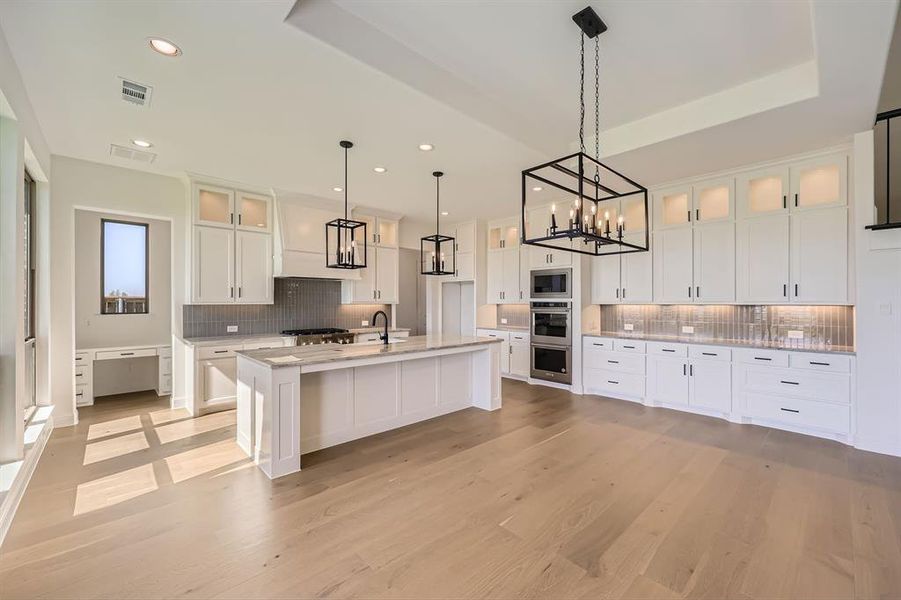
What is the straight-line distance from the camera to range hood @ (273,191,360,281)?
18.1ft

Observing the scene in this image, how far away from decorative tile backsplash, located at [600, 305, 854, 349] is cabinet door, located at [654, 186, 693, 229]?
1.11 m

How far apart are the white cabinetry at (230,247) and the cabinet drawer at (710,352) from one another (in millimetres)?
5483

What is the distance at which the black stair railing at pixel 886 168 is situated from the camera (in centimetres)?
367

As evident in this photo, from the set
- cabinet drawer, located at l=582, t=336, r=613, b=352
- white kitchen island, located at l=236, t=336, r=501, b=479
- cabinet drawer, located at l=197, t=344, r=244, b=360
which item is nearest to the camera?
white kitchen island, located at l=236, t=336, r=501, b=479

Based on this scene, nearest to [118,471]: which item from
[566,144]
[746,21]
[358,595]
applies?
[358,595]

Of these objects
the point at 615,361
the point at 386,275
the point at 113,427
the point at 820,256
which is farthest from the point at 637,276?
the point at 113,427

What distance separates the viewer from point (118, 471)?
3.10 metres

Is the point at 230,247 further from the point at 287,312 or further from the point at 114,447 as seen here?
the point at 114,447

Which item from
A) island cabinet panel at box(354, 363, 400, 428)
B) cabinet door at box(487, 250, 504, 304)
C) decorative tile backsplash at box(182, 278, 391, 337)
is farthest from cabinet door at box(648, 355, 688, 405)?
decorative tile backsplash at box(182, 278, 391, 337)

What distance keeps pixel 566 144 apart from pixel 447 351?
2.45m

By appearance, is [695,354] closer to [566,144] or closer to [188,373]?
[566,144]

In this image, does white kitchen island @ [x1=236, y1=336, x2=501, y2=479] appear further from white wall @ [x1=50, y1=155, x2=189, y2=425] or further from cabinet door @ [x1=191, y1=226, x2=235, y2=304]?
white wall @ [x1=50, y1=155, x2=189, y2=425]

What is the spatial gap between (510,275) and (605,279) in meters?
1.66

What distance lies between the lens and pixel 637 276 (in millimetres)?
5340
